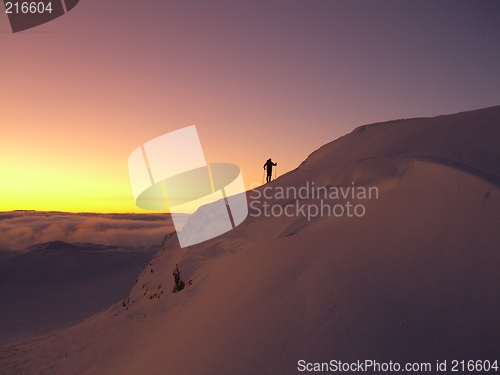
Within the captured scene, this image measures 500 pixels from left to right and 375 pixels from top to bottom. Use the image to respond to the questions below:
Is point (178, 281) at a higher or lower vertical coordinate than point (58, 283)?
higher

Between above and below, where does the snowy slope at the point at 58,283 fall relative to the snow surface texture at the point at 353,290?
below

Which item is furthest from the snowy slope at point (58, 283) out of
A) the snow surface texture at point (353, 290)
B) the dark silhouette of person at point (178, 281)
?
the snow surface texture at point (353, 290)

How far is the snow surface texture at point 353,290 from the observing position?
185 inches

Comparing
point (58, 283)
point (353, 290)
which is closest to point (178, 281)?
point (353, 290)

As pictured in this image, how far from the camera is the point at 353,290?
5.44 meters

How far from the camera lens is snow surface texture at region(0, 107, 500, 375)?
4.69 metres

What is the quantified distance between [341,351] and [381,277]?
137cm

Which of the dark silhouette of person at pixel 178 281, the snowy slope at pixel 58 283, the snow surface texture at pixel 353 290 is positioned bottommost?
the snowy slope at pixel 58 283

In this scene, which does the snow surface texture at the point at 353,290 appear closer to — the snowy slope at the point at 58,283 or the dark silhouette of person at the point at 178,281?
the dark silhouette of person at the point at 178,281

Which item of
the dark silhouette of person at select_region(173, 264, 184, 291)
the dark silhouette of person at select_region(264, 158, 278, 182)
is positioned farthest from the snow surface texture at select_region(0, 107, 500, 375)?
the dark silhouette of person at select_region(264, 158, 278, 182)

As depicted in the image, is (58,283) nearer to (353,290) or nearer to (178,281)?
(178,281)

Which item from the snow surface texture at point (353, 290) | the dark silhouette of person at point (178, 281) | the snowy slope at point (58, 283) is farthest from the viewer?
the snowy slope at point (58, 283)

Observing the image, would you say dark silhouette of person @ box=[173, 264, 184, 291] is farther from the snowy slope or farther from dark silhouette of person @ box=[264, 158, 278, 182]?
the snowy slope

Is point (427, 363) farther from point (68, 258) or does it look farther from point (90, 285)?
point (68, 258)
